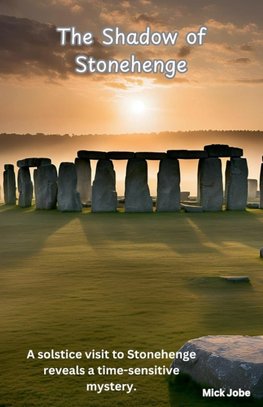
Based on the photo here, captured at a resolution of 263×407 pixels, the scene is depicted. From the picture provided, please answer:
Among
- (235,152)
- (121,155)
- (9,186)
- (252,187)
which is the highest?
(235,152)

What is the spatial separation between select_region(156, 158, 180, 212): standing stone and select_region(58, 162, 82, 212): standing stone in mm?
3175

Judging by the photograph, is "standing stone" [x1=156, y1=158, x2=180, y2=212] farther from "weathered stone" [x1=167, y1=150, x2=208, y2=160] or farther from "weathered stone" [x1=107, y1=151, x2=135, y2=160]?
"weathered stone" [x1=107, y1=151, x2=135, y2=160]

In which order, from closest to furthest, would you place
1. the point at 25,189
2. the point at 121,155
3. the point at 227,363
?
the point at 227,363, the point at 121,155, the point at 25,189

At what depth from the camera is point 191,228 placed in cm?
1880

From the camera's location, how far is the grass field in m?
5.34

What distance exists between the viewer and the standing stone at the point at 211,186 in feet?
82.0

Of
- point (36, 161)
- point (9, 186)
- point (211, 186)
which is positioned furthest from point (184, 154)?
point (9, 186)

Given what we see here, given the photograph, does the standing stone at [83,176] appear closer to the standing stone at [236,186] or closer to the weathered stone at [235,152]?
the standing stone at [236,186]

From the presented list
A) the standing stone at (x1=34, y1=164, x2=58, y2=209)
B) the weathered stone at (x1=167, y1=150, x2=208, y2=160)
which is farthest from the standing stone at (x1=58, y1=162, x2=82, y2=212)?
the weathered stone at (x1=167, y1=150, x2=208, y2=160)

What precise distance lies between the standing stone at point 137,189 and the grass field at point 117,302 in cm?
793

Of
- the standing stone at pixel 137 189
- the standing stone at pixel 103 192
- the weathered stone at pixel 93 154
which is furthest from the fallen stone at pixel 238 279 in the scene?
the weathered stone at pixel 93 154

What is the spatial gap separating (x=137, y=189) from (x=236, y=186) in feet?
13.0

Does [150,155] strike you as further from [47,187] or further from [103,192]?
[47,187]

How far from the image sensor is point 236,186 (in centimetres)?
2539
